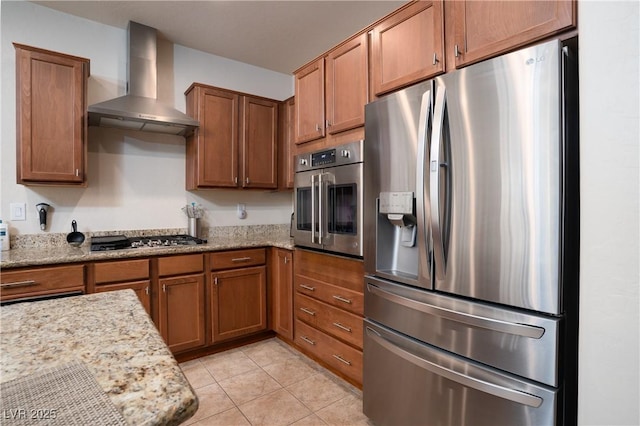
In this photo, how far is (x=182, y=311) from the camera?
8.67 ft

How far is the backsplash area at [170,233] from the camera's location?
2521 mm

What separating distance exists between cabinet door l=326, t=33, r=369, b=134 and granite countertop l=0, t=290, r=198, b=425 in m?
1.63

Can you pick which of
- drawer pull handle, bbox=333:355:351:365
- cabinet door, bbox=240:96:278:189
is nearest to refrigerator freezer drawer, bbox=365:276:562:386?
drawer pull handle, bbox=333:355:351:365

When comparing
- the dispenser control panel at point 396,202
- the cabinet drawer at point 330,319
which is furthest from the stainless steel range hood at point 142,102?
the dispenser control panel at point 396,202

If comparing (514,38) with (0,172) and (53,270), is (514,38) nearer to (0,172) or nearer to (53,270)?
(53,270)

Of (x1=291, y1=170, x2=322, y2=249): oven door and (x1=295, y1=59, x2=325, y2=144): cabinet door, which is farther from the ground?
(x1=295, y1=59, x2=325, y2=144): cabinet door

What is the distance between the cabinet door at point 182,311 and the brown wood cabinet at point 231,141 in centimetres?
91

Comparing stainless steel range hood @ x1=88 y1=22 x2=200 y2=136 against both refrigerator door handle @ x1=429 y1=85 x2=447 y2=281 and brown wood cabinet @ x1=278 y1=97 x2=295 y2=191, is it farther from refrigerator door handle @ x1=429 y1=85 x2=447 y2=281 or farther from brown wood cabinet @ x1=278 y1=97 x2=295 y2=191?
refrigerator door handle @ x1=429 y1=85 x2=447 y2=281

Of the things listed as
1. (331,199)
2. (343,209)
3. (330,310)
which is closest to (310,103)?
(331,199)

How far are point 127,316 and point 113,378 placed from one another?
1.15 feet

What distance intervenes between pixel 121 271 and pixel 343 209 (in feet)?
5.39

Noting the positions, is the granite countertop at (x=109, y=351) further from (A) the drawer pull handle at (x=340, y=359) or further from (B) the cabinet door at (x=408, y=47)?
(B) the cabinet door at (x=408, y=47)

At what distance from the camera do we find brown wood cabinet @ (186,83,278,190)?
3.02 meters

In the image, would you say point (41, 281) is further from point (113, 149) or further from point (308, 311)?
point (308, 311)
